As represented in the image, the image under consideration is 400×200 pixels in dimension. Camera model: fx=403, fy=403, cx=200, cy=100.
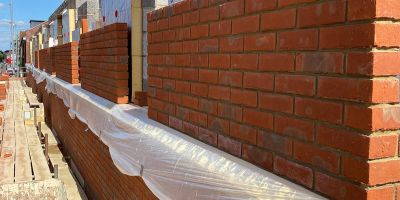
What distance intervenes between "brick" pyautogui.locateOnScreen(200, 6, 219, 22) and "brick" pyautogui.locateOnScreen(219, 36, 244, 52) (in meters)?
0.15

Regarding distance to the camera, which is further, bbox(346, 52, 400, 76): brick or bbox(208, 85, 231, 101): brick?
bbox(208, 85, 231, 101): brick

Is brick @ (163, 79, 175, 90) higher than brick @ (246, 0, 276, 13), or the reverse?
brick @ (246, 0, 276, 13)

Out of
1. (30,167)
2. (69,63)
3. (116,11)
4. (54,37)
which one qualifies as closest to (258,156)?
(116,11)

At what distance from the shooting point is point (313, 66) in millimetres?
1407

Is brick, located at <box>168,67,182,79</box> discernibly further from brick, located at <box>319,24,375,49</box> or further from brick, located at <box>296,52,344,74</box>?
brick, located at <box>319,24,375,49</box>

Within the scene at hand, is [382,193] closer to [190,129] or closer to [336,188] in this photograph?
[336,188]

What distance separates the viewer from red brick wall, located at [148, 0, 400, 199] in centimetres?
119

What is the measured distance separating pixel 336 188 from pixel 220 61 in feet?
3.15

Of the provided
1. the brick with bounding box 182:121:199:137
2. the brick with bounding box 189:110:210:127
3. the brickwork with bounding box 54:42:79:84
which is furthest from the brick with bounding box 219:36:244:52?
the brickwork with bounding box 54:42:79:84

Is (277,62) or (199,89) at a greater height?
(277,62)

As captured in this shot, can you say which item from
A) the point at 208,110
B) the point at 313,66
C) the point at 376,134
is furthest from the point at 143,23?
the point at 376,134

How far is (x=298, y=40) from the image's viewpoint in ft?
4.84

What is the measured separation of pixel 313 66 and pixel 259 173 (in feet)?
1.62

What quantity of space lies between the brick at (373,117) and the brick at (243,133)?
56 cm
